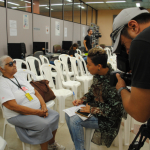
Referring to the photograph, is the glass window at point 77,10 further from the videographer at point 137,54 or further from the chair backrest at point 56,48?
the videographer at point 137,54

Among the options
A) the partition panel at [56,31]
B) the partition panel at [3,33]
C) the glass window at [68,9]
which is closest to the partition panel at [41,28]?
the partition panel at [56,31]

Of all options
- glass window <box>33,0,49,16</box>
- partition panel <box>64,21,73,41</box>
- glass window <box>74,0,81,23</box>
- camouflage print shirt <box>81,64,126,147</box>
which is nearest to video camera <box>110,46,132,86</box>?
camouflage print shirt <box>81,64,126,147</box>

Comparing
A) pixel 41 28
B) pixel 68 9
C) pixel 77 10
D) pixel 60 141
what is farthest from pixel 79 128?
pixel 77 10

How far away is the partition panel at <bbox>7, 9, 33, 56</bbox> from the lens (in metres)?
4.64

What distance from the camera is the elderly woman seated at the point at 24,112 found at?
5.47 feet

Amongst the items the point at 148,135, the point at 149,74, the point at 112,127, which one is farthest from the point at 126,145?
the point at 149,74

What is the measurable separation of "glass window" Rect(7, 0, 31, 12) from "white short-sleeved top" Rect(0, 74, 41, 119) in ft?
11.4

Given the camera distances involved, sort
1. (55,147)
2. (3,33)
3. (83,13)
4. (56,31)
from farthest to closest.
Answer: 1. (83,13)
2. (56,31)
3. (3,33)
4. (55,147)

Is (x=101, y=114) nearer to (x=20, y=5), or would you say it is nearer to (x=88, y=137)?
(x=88, y=137)

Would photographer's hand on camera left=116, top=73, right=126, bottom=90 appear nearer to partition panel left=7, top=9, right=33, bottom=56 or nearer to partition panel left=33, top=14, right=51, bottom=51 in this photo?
partition panel left=7, top=9, right=33, bottom=56

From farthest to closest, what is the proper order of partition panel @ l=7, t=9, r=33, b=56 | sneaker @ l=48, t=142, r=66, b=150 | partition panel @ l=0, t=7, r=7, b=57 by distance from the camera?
1. partition panel @ l=7, t=9, r=33, b=56
2. partition panel @ l=0, t=7, r=7, b=57
3. sneaker @ l=48, t=142, r=66, b=150

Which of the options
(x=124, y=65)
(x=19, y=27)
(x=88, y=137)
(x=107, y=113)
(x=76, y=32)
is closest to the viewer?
(x=124, y=65)

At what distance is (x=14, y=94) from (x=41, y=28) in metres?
4.59

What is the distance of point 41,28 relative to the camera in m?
5.96
